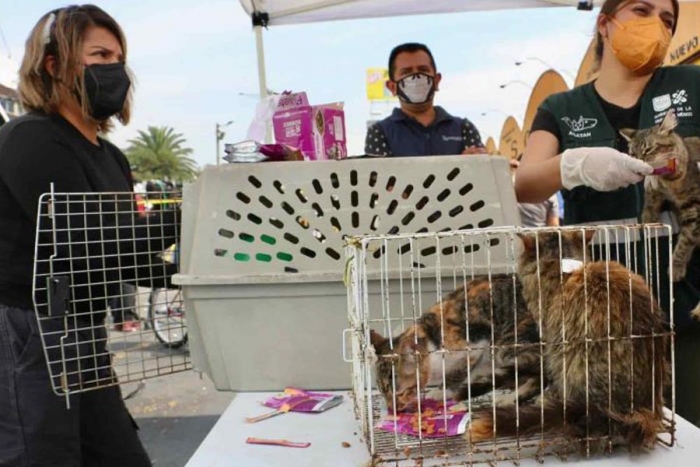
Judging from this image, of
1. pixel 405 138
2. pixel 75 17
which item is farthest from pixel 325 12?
pixel 75 17

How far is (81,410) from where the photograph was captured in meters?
1.19

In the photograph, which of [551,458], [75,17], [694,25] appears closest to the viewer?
[551,458]

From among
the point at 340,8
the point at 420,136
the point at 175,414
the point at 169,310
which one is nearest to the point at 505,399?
the point at 169,310

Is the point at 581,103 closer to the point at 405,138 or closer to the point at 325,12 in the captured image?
the point at 405,138

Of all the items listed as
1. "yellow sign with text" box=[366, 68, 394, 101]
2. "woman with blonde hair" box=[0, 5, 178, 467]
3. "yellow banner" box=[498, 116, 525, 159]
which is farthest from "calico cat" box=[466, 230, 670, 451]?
"yellow sign with text" box=[366, 68, 394, 101]

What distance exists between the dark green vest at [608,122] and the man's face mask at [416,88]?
0.89 m

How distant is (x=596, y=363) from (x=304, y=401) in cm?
45

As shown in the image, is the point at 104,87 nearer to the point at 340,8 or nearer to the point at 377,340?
the point at 377,340

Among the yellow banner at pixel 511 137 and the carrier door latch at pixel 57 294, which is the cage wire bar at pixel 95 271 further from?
the yellow banner at pixel 511 137

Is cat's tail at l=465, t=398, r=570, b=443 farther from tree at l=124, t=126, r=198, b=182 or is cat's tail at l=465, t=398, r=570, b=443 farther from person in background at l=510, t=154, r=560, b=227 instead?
tree at l=124, t=126, r=198, b=182

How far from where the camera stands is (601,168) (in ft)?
3.25

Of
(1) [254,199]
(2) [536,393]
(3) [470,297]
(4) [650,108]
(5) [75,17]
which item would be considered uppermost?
(5) [75,17]

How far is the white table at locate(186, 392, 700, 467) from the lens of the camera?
0.72 m

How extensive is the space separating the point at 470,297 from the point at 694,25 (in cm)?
287
